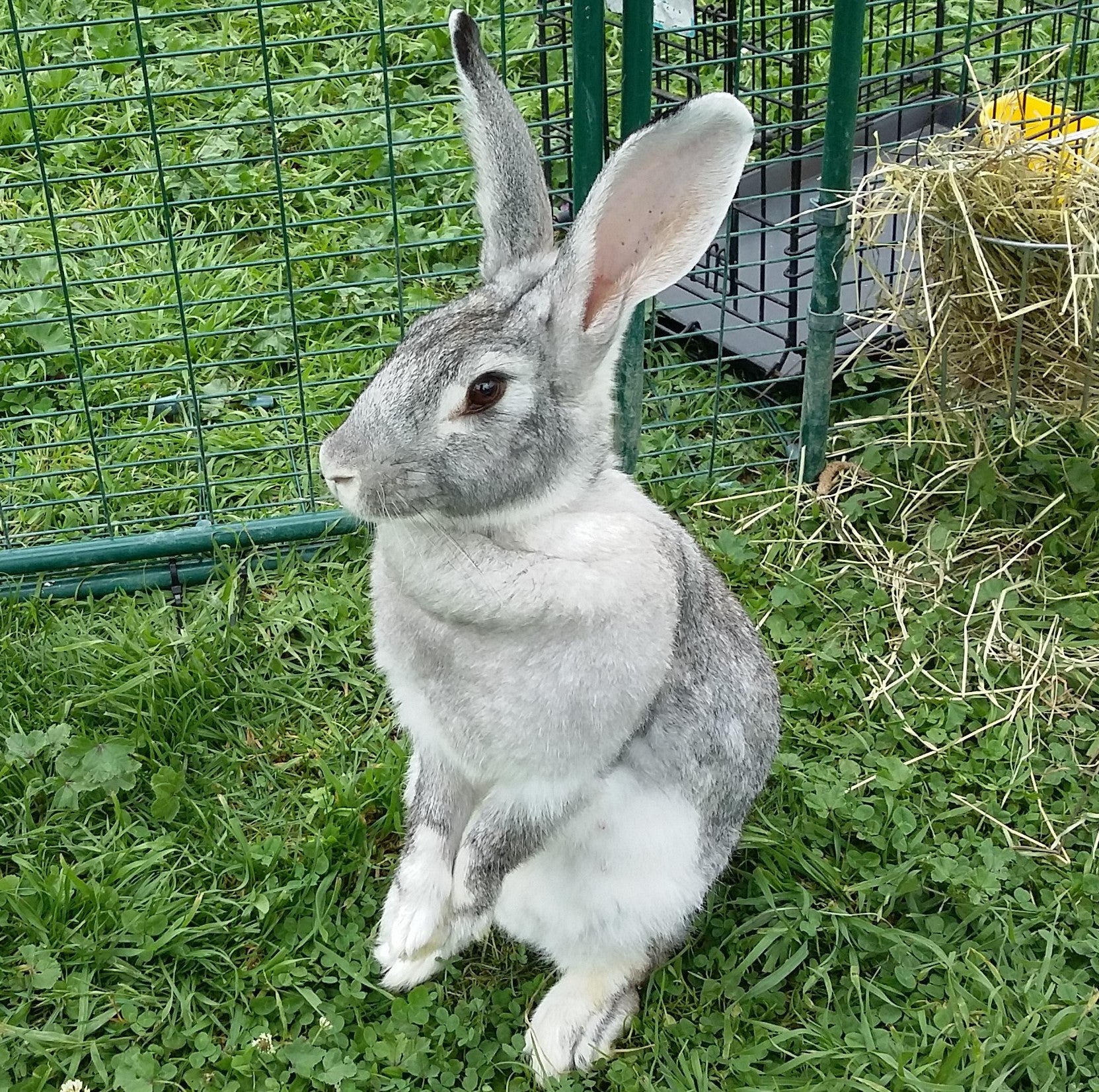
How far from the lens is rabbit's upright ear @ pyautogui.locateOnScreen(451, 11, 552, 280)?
234cm

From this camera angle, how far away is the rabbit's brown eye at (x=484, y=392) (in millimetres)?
2178

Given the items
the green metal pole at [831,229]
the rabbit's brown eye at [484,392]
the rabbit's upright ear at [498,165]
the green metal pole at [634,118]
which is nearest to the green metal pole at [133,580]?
the green metal pole at [634,118]

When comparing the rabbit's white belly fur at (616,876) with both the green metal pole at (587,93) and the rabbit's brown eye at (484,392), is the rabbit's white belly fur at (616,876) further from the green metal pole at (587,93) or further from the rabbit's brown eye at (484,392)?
the green metal pole at (587,93)

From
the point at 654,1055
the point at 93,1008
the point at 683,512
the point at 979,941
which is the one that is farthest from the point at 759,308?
the point at 93,1008

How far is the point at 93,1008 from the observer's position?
2676 millimetres

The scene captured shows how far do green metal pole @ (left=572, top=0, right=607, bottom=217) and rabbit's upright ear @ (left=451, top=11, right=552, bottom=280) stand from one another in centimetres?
82

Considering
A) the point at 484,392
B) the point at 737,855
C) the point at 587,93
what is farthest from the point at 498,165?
the point at 737,855

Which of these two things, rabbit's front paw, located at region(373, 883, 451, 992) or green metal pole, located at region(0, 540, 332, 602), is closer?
rabbit's front paw, located at region(373, 883, 451, 992)

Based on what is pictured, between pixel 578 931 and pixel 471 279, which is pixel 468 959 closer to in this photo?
pixel 578 931

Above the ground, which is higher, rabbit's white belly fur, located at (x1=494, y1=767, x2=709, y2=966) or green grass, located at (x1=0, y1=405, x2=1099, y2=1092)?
rabbit's white belly fur, located at (x1=494, y1=767, x2=709, y2=966)

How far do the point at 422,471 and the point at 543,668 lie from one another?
386 millimetres

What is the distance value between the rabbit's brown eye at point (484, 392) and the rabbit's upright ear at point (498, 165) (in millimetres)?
306

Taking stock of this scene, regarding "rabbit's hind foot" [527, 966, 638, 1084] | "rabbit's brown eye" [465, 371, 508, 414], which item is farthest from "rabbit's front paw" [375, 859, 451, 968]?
"rabbit's brown eye" [465, 371, 508, 414]

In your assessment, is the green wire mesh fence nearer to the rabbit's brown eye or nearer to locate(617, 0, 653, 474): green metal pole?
locate(617, 0, 653, 474): green metal pole
